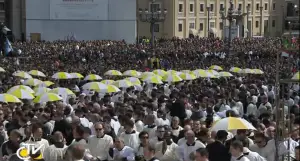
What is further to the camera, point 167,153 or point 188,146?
point 167,153

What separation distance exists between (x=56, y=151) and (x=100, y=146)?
115 cm

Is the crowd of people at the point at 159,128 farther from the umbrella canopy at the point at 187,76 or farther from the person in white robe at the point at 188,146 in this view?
the umbrella canopy at the point at 187,76

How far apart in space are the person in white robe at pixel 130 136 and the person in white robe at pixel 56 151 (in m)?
1.62

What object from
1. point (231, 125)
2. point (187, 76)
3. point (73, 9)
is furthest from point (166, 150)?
point (73, 9)

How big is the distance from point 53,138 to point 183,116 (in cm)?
655

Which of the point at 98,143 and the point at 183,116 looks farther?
the point at 183,116

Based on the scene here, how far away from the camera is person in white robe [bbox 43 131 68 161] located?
1067 cm

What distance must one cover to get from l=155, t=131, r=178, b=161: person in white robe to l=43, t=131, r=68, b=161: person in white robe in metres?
1.51

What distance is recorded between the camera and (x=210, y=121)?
1414 cm

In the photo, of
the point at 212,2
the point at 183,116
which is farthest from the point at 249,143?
the point at 212,2

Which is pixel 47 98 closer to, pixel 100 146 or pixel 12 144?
pixel 100 146

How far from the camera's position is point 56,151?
1070 cm

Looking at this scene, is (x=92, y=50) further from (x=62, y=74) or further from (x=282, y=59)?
(x=282, y=59)

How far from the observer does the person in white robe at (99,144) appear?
11.6 m
